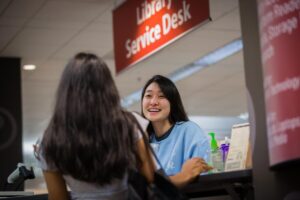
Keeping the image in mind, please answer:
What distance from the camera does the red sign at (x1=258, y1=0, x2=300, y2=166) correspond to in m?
2.11

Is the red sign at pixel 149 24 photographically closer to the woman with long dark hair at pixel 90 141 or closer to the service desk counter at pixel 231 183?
the service desk counter at pixel 231 183

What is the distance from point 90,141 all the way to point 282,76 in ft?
2.51

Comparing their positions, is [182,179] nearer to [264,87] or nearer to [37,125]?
[264,87]

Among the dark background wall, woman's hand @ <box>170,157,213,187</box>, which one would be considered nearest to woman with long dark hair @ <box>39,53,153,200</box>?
woman's hand @ <box>170,157,213,187</box>

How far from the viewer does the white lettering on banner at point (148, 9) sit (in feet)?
16.4

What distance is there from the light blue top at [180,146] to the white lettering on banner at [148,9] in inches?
54.7

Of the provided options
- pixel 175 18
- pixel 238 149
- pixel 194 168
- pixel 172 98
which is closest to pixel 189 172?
pixel 194 168

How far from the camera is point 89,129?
Result: 2.47 m

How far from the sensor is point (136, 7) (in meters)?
5.44

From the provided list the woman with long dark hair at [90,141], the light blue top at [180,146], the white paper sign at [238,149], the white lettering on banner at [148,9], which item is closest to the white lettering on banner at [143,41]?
the white lettering on banner at [148,9]

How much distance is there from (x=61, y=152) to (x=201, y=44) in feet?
18.2

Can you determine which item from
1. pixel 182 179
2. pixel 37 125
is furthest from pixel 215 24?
pixel 37 125

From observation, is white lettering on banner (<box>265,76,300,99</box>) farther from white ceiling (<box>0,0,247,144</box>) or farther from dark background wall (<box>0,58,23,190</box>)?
dark background wall (<box>0,58,23,190</box>)

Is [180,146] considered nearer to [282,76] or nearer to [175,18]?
[175,18]
